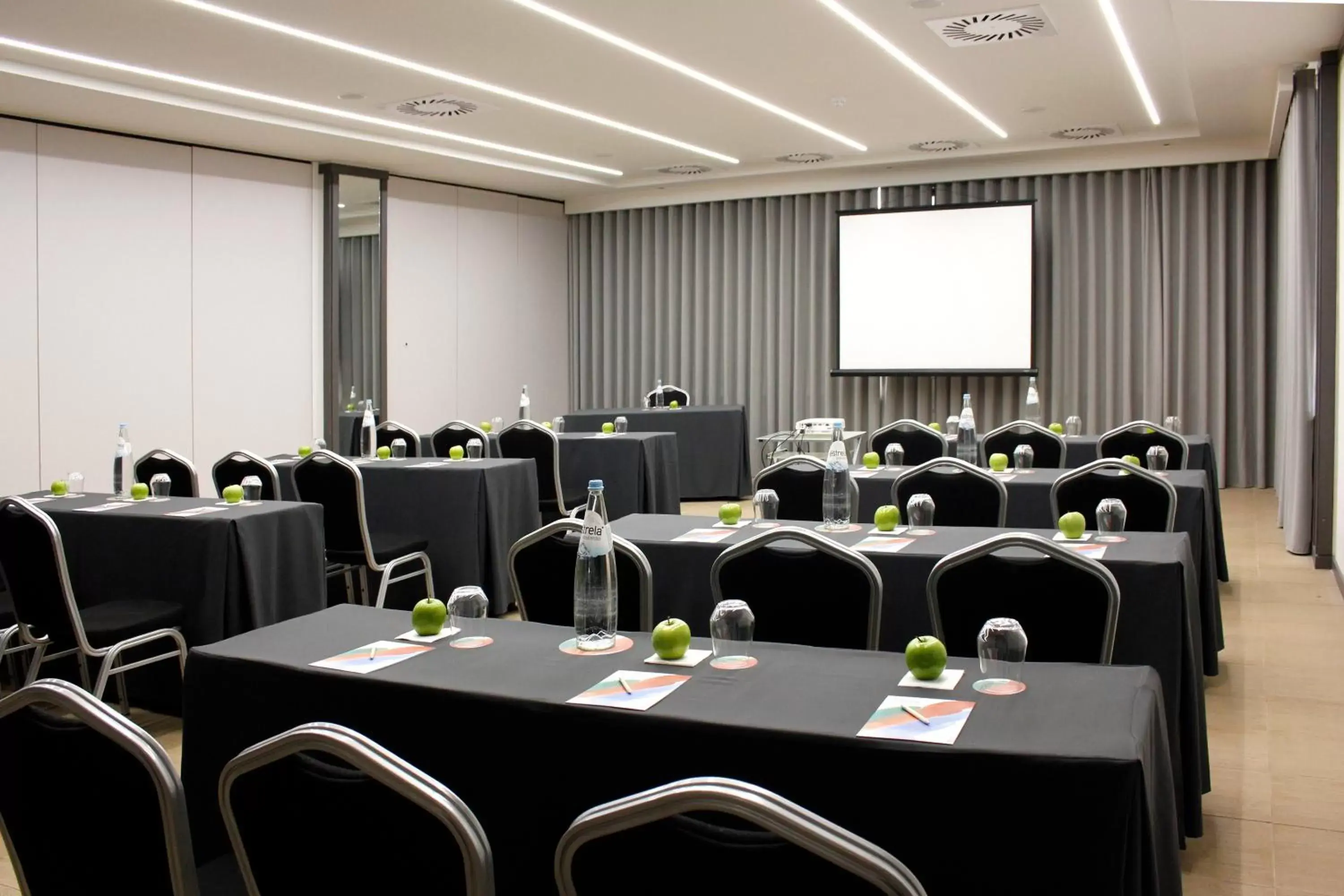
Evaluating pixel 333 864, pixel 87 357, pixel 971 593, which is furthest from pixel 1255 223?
pixel 333 864

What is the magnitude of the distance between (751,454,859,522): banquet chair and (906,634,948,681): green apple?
310 centimetres

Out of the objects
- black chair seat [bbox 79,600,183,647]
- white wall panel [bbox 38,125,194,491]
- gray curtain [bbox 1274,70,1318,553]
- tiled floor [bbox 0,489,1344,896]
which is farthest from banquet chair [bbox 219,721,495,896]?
white wall panel [bbox 38,125,194,491]

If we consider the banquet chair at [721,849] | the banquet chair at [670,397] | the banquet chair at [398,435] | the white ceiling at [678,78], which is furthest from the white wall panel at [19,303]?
the banquet chair at [721,849]

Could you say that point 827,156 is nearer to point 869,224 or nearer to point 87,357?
point 869,224

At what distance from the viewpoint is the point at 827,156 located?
37.8 ft

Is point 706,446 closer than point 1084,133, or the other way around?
point 1084,133

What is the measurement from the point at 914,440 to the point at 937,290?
196 inches

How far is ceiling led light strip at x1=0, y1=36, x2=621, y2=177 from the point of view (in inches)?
284

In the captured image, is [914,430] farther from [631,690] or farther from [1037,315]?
[631,690]

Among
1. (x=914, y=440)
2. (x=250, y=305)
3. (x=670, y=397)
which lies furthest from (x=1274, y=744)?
(x=670, y=397)

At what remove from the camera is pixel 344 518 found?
229 inches

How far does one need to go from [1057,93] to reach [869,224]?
11.7 ft

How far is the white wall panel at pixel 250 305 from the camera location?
32.9 feet

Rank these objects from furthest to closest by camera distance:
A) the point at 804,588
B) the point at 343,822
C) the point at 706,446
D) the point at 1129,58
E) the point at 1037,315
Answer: the point at 1037,315 → the point at 706,446 → the point at 1129,58 → the point at 804,588 → the point at 343,822
